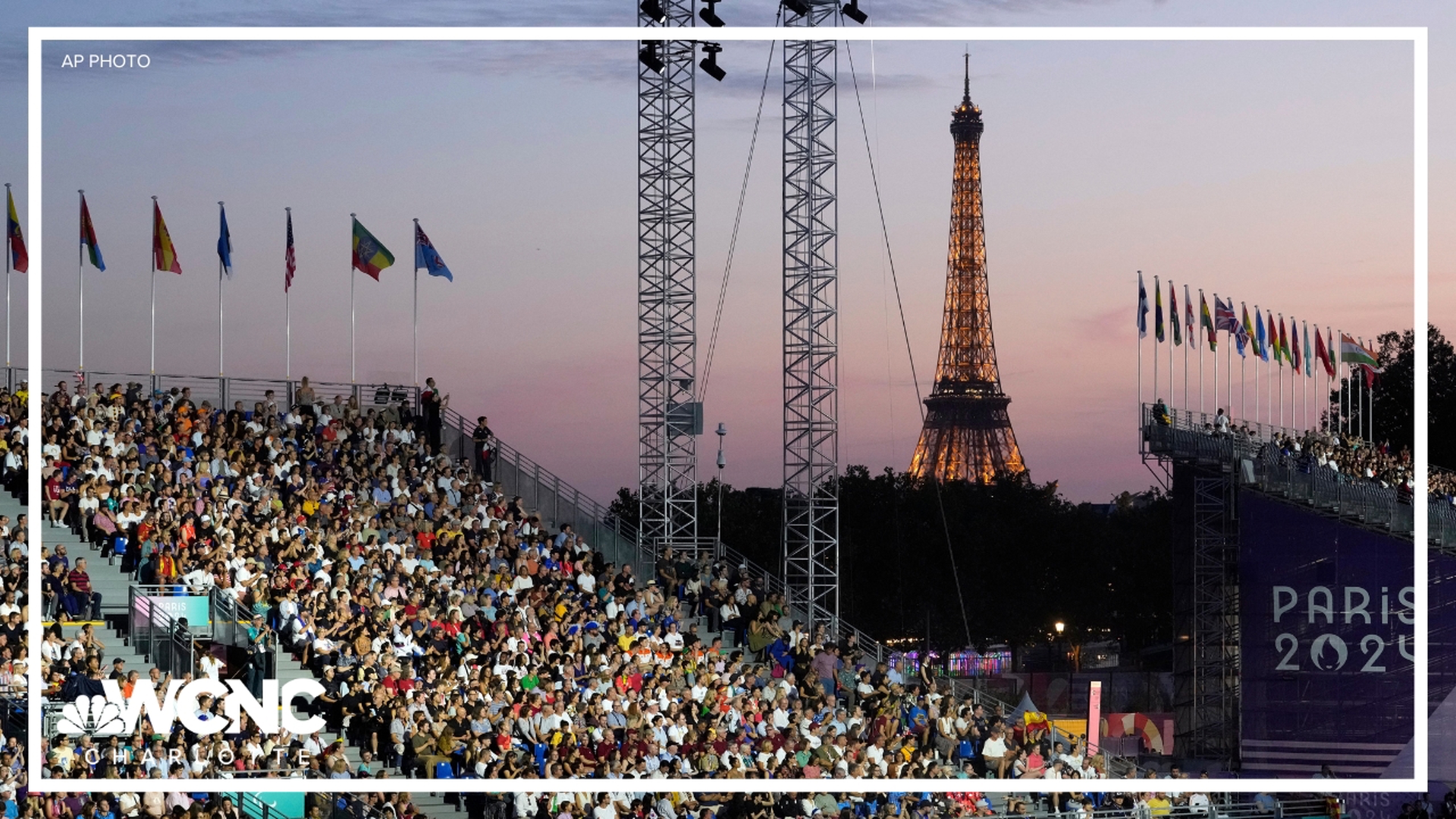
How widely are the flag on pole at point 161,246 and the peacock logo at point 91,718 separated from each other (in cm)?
595

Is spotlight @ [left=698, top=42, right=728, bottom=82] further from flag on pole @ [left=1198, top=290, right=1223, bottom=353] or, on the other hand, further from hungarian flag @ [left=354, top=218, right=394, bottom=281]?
flag on pole @ [left=1198, top=290, right=1223, bottom=353]

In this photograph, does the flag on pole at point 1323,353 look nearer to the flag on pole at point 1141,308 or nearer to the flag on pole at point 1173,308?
the flag on pole at point 1173,308

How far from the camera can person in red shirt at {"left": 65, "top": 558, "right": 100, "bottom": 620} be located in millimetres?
12461

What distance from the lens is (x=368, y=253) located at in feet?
57.0

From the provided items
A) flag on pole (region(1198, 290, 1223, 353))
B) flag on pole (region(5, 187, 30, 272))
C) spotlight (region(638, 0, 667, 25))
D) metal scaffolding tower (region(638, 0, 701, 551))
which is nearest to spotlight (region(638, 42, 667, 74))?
spotlight (region(638, 0, 667, 25))

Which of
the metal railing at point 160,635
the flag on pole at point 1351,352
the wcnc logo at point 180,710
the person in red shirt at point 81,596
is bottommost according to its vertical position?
the wcnc logo at point 180,710

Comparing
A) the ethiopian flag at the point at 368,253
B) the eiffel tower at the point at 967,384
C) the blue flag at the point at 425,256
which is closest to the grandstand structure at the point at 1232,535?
the blue flag at the point at 425,256

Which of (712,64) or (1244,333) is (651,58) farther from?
(1244,333)

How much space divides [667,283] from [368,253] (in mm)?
4262

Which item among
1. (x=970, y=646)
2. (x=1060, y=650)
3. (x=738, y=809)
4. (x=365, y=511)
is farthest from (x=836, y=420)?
(x=1060, y=650)

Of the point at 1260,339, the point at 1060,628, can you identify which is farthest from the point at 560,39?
the point at 1060,628

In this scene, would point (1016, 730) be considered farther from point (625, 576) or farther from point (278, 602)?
point (278, 602)

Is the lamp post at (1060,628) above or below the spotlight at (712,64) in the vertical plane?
below

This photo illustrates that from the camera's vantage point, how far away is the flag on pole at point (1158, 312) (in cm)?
2217
